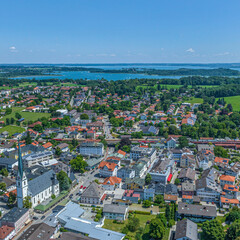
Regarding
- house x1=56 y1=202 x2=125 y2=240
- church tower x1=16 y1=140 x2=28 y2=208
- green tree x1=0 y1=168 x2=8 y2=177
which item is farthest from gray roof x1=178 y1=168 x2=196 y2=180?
green tree x1=0 y1=168 x2=8 y2=177

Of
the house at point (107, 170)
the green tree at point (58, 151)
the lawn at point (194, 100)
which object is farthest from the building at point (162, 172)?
the lawn at point (194, 100)

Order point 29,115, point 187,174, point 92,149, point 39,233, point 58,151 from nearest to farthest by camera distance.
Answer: point 39,233 → point 187,174 → point 58,151 → point 92,149 → point 29,115

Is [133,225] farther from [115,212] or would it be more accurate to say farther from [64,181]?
[64,181]

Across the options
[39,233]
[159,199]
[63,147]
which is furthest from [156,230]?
[63,147]

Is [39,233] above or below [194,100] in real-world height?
below

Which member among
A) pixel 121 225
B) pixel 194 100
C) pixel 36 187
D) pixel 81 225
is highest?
pixel 194 100

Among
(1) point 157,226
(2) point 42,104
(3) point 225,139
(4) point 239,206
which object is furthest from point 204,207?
(2) point 42,104

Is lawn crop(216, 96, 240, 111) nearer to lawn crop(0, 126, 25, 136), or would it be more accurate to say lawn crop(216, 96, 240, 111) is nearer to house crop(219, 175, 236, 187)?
house crop(219, 175, 236, 187)
